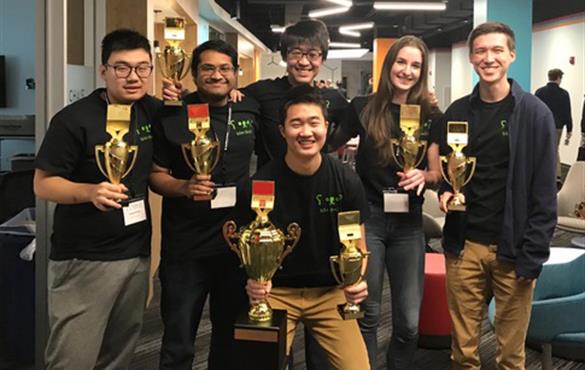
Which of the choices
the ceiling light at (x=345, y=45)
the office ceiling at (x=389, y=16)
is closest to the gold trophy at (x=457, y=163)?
the office ceiling at (x=389, y=16)

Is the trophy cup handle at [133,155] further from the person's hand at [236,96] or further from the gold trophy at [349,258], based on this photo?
the gold trophy at [349,258]

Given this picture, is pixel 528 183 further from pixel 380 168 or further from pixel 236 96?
pixel 236 96

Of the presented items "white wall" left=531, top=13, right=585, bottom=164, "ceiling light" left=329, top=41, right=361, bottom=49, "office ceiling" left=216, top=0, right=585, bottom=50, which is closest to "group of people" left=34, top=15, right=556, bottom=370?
"white wall" left=531, top=13, right=585, bottom=164

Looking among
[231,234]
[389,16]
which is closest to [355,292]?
[231,234]

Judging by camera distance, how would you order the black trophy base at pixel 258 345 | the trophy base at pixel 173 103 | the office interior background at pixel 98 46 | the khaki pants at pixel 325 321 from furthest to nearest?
the office interior background at pixel 98 46, the trophy base at pixel 173 103, the khaki pants at pixel 325 321, the black trophy base at pixel 258 345

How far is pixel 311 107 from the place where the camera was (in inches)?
78.2

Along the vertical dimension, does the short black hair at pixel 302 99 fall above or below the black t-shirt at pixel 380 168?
above

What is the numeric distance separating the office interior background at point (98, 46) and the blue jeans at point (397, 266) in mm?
1362

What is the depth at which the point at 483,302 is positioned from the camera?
2.30 metres

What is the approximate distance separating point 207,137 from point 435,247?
13.2 ft

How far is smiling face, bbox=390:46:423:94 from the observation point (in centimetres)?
229

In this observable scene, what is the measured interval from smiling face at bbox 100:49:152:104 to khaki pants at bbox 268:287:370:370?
2.77 ft

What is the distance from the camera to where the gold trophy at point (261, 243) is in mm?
1845

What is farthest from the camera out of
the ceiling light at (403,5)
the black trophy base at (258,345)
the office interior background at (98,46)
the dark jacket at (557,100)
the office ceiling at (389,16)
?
the office ceiling at (389,16)
